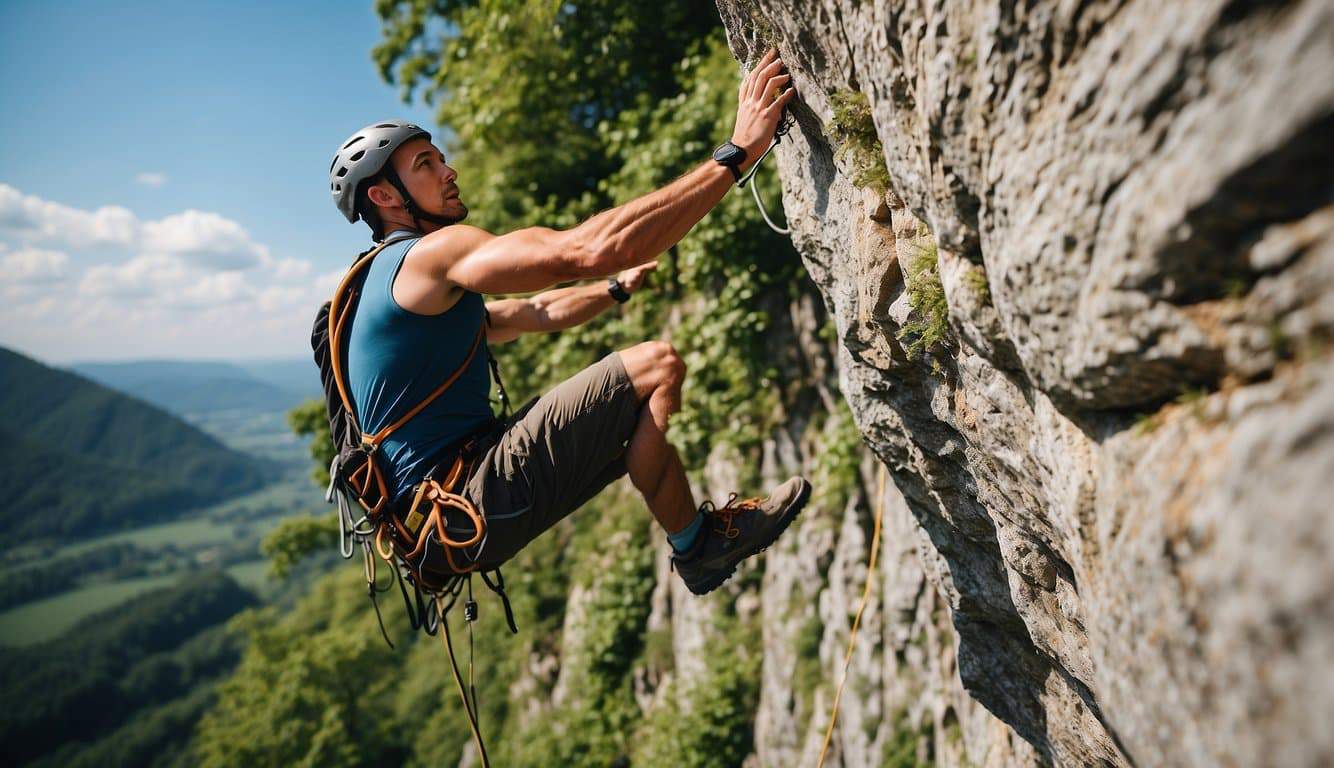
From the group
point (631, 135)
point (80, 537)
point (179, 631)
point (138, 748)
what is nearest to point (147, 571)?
point (80, 537)

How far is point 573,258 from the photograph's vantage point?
2.75 metres

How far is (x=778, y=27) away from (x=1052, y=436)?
6.11 ft

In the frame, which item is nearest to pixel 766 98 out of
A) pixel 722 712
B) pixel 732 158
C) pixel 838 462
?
pixel 732 158

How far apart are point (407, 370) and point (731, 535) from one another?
6.05 ft

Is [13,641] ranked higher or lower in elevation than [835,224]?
lower

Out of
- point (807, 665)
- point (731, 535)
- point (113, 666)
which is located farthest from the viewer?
point (113, 666)

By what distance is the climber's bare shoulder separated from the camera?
108 inches

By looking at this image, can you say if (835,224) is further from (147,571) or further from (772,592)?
(147,571)

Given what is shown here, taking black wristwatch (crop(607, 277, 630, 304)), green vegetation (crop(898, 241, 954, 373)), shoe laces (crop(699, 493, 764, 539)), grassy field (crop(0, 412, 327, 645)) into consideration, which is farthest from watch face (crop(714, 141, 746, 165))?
grassy field (crop(0, 412, 327, 645))

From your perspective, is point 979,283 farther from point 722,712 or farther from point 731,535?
point 722,712

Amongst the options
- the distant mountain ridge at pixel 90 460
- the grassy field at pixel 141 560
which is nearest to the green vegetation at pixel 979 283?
the grassy field at pixel 141 560

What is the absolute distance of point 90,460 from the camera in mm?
161000

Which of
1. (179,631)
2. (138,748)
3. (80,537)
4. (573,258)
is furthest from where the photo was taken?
(80,537)

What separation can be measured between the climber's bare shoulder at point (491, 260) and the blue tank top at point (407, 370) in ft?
0.50
